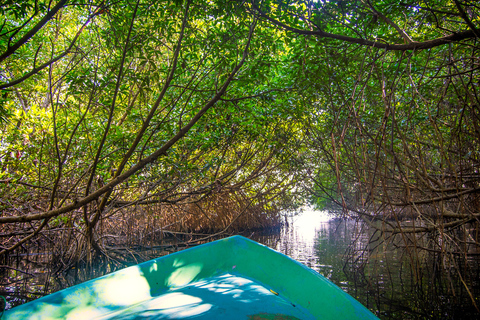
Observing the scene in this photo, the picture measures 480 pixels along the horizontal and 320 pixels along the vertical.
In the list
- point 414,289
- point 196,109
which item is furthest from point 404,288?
point 196,109

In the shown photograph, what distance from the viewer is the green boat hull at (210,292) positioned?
68.6 inches

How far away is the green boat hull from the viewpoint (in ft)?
5.71

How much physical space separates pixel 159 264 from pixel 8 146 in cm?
338

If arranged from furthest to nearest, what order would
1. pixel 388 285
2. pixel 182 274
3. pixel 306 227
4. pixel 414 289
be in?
pixel 306 227 → pixel 388 285 → pixel 414 289 → pixel 182 274

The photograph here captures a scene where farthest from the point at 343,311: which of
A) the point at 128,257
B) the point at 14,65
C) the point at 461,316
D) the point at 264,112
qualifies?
the point at 128,257

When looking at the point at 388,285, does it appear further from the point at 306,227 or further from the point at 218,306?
the point at 306,227

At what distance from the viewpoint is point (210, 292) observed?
209 cm

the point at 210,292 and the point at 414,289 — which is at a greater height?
the point at 210,292

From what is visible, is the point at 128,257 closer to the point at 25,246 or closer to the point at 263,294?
the point at 25,246

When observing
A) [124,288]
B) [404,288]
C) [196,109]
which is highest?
[196,109]

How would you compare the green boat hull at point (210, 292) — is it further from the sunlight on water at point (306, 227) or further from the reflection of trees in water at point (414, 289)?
the sunlight on water at point (306, 227)

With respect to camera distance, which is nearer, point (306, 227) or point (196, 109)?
point (196, 109)

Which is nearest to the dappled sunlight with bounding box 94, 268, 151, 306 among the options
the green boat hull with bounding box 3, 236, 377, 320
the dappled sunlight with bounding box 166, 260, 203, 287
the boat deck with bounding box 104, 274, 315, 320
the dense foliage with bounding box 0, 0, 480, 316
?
the green boat hull with bounding box 3, 236, 377, 320

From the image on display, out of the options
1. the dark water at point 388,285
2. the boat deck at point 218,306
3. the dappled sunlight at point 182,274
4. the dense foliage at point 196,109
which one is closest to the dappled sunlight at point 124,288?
the boat deck at point 218,306
